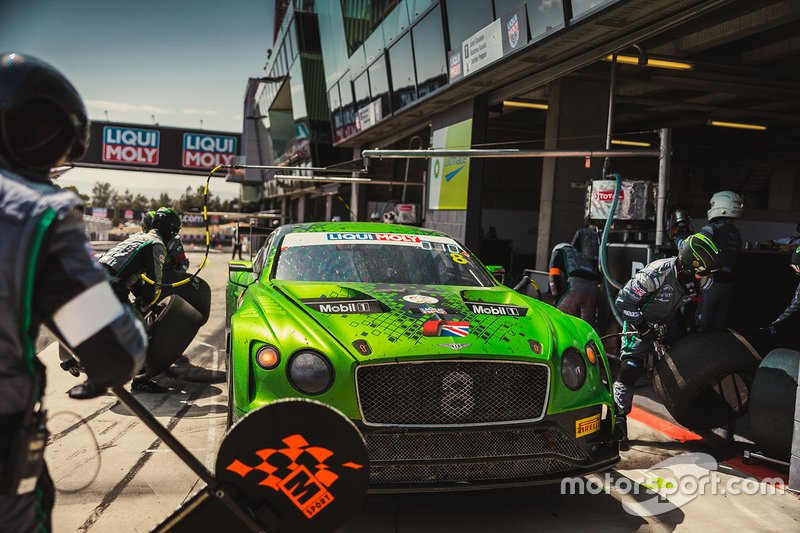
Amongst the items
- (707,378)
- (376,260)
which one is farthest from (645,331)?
(376,260)

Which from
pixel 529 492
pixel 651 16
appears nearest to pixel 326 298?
pixel 529 492

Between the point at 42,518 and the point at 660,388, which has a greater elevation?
the point at 42,518

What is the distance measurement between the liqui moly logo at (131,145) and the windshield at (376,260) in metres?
59.5

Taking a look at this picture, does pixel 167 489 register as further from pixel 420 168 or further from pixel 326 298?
pixel 420 168

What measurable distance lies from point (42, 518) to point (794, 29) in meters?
12.0

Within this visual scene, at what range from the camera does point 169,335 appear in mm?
3451

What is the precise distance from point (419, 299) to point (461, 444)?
114 centimetres

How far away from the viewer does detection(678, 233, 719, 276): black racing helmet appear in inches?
191

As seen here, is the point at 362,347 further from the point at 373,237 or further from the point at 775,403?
the point at 775,403

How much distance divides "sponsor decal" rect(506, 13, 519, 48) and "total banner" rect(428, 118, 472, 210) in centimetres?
298

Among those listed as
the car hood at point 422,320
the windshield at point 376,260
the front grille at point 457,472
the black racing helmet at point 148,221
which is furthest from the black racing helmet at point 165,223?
the front grille at point 457,472

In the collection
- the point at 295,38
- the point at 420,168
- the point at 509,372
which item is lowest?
the point at 509,372

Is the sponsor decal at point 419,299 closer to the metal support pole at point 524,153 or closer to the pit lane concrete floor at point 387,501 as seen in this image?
the pit lane concrete floor at point 387,501

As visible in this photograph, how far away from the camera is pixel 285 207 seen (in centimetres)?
4303
